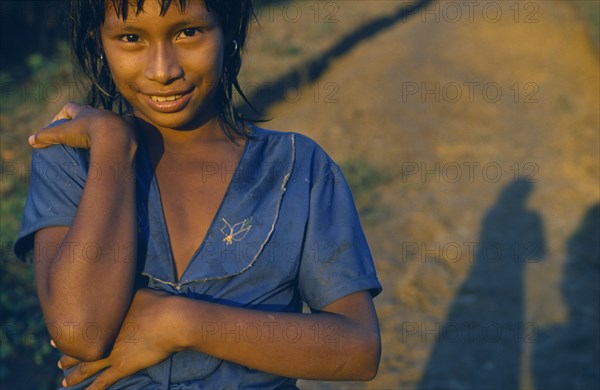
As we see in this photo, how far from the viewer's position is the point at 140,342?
1.64 meters

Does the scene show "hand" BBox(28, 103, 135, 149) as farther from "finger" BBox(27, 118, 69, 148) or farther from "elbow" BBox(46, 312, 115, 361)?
"elbow" BBox(46, 312, 115, 361)

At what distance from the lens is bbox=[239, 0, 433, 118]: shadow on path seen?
771 cm

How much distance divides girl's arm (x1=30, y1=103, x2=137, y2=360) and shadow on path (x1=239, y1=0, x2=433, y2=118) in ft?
17.3

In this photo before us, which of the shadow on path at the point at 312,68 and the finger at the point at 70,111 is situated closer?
the finger at the point at 70,111

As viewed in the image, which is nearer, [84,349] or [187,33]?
[84,349]

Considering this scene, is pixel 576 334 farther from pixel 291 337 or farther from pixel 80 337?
pixel 80 337

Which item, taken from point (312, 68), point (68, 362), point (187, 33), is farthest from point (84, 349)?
point (312, 68)

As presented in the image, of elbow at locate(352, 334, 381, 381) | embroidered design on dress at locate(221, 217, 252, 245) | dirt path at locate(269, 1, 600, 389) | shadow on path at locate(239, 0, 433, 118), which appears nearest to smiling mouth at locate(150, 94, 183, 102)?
embroidered design on dress at locate(221, 217, 252, 245)

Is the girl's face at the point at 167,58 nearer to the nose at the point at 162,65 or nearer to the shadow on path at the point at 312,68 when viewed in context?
the nose at the point at 162,65

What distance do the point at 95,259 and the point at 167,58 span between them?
0.42 meters

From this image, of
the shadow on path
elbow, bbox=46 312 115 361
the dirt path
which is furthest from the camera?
the shadow on path

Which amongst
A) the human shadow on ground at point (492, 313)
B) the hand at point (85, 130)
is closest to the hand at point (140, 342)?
the hand at point (85, 130)

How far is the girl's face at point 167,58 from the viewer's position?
171cm

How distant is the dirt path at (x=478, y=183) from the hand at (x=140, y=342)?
2.55 meters
